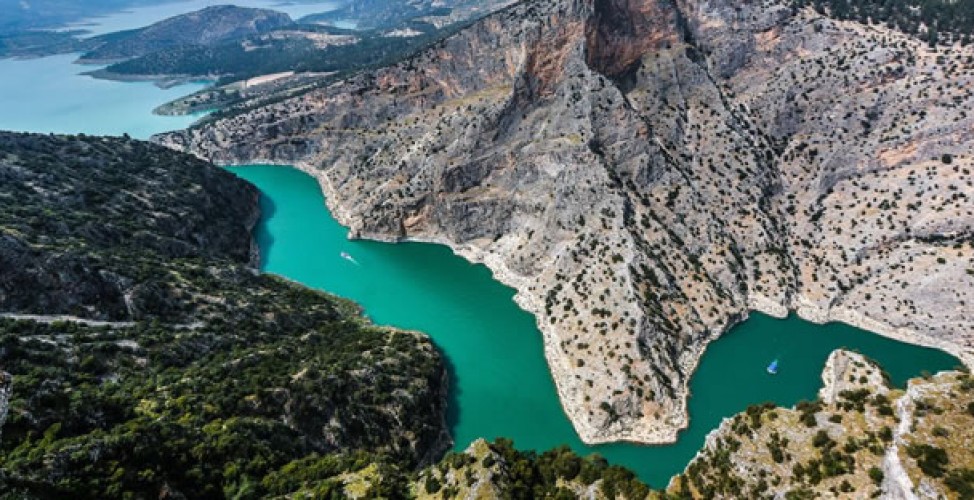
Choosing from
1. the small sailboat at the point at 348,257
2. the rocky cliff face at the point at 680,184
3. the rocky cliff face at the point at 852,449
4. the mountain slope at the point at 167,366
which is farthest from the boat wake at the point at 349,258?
the rocky cliff face at the point at 852,449

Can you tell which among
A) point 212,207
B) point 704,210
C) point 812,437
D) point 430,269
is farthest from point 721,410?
point 212,207

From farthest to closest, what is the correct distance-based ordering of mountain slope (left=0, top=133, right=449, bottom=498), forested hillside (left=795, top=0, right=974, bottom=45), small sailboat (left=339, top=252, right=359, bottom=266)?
1. small sailboat (left=339, top=252, right=359, bottom=266)
2. forested hillside (left=795, top=0, right=974, bottom=45)
3. mountain slope (left=0, top=133, right=449, bottom=498)

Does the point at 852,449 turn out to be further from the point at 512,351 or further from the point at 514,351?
the point at 512,351

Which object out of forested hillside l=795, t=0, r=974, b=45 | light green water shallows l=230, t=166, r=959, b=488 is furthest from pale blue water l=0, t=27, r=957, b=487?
forested hillside l=795, t=0, r=974, b=45

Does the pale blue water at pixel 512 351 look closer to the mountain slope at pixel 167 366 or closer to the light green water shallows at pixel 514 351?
the light green water shallows at pixel 514 351

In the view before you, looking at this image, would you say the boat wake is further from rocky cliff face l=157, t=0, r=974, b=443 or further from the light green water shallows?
rocky cliff face l=157, t=0, r=974, b=443

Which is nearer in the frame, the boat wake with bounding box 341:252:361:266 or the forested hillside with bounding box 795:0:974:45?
the forested hillside with bounding box 795:0:974:45

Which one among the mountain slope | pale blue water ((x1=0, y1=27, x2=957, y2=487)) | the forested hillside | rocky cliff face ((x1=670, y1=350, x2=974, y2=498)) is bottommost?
pale blue water ((x1=0, y1=27, x2=957, y2=487))
